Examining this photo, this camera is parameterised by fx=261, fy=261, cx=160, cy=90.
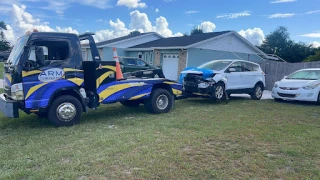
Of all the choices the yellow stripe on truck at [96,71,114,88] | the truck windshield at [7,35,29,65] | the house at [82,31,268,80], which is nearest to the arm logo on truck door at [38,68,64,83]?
the truck windshield at [7,35,29,65]

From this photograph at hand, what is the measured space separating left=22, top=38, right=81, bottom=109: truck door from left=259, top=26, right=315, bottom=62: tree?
3696cm

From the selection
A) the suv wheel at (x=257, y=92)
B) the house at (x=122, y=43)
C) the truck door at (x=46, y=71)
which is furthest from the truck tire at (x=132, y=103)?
the house at (x=122, y=43)

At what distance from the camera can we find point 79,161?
4.18 meters

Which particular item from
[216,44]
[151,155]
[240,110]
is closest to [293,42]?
[216,44]

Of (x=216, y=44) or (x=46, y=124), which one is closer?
(x=46, y=124)

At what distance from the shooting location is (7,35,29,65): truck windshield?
19.1 feet

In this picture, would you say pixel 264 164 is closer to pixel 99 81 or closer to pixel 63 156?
pixel 63 156

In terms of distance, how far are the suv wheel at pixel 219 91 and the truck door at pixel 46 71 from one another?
5431 mm

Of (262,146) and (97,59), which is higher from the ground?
(97,59)

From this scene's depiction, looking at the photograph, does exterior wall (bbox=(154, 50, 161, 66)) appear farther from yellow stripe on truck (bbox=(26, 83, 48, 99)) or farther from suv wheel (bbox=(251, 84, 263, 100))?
yellow stripe on truck (bbox=(26, 83, 48, 99))

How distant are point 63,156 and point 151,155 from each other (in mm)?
1493

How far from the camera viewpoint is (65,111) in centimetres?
621

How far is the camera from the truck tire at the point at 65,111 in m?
6.10

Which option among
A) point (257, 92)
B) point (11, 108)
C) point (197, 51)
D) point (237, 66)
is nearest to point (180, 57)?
point (197, 51)
